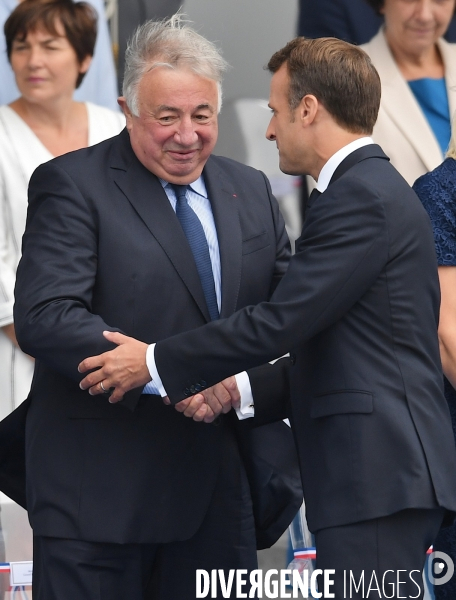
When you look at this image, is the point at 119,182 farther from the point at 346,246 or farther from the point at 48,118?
the point at 48,118

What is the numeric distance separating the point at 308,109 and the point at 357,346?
0.55 meters

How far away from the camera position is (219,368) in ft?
8.25

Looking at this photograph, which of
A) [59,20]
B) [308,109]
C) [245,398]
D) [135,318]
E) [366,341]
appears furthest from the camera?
[59,20]

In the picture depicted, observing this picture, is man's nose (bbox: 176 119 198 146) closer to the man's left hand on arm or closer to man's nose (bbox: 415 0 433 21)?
the man's left hand on arm

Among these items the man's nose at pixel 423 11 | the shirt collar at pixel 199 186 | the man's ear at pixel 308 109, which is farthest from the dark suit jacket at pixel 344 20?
the man's ear at pixel 308 109

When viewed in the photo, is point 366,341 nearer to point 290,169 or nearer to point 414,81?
point 290,169

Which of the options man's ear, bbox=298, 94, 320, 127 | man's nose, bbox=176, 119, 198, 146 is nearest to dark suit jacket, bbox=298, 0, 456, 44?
man's nose, bbox=176, 119, 198, 146

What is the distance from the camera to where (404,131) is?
392 centimetres

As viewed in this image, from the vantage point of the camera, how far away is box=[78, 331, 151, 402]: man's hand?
2561 mm

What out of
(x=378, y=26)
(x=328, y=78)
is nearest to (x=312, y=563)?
(x=328, y=78)

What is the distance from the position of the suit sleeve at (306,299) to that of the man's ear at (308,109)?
197 millimetres

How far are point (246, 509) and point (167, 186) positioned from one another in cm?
85

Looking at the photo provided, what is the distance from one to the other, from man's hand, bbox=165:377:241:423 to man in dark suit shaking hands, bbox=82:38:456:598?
0.16 meters

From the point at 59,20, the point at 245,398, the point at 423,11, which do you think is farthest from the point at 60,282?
the point at 423,11
